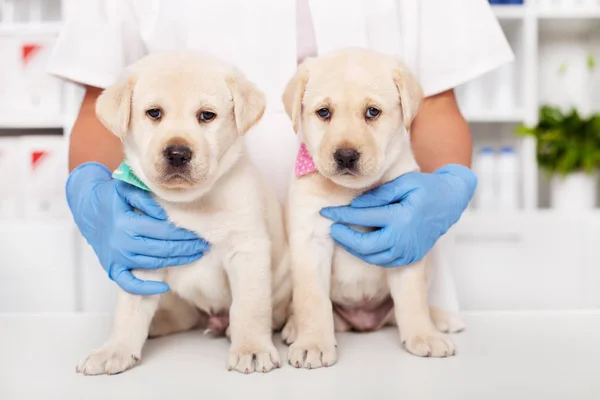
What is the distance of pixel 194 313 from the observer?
1.28 metres

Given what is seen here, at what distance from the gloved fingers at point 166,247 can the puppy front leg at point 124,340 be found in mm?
54

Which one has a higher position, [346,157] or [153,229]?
[346,157]

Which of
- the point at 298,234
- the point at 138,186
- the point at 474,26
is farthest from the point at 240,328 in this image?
the point at 474,26

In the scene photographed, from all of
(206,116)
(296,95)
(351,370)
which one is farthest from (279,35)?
(351,370)

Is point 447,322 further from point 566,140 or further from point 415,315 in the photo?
point 566,140

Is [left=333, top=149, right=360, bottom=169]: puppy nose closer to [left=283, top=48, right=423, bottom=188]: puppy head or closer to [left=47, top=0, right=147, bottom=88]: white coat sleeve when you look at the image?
[left=283, top=48, right=423, bottom=188]: puppy head

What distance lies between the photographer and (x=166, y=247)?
1083 millimetres

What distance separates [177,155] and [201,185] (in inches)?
3.5

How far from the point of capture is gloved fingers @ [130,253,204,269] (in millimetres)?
1098

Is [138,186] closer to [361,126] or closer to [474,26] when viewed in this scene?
[361,126]

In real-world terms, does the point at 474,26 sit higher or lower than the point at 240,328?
higher

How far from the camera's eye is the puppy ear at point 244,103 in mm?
1048

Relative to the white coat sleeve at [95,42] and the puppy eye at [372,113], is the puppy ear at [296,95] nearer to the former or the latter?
the puppy eye at [372,113]

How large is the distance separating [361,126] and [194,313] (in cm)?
53
